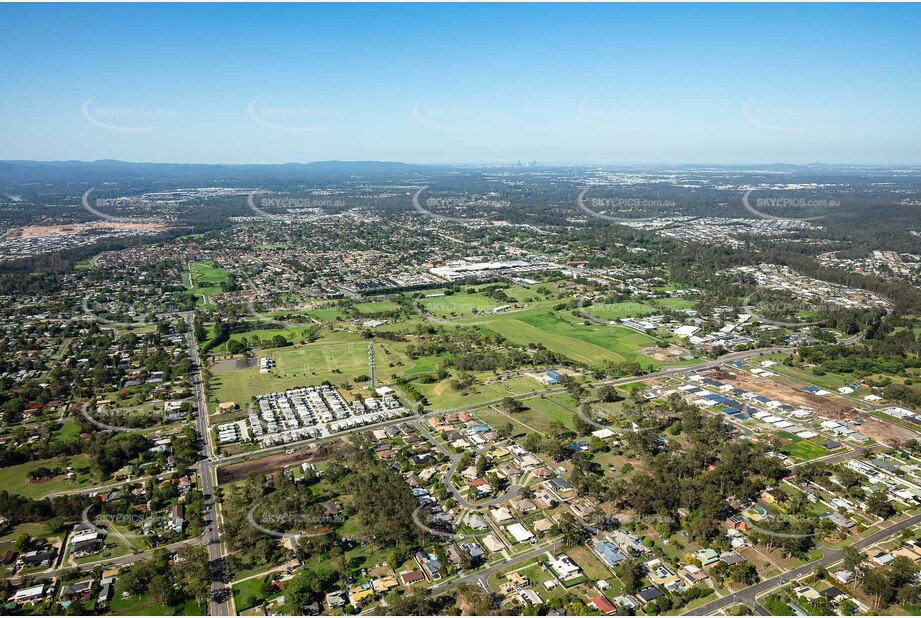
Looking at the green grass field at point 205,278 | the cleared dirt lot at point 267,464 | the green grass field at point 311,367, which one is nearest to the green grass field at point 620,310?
the green grass field at point 311,367

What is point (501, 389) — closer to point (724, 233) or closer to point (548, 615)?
point (548, 615)

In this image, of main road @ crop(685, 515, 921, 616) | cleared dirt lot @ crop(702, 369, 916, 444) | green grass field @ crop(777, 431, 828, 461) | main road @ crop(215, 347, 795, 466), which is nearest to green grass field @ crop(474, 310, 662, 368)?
main road @ crop(215, 347, 795, 466)

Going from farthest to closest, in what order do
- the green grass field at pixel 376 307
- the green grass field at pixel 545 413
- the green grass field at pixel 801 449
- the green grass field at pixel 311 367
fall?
the green grass field at pixel 376 307
the green grass field at pixel 311 367
the green grass field at pixel 545 413
the green grass field at pixel 801 449

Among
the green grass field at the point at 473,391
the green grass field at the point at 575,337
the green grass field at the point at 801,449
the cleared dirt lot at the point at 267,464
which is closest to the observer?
the cleared dirt lot at the point at 267,464

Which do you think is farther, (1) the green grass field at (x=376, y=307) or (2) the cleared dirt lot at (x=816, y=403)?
(1) the green grass field at (x=376, y=307)

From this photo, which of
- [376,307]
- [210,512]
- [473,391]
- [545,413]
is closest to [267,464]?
[210,512]

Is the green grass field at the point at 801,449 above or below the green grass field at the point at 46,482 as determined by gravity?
below

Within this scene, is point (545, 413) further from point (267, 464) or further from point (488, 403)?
point (267, 464)

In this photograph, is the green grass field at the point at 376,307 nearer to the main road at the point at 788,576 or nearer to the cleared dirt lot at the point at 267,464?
the cleared dirt lot at the point at 267,464

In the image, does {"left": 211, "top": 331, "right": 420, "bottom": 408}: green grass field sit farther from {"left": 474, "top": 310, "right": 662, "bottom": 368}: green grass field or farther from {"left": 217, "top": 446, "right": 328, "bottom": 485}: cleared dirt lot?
{"left": 474, "top": 310, "right": 662, "bottom": 368}: green grass field
